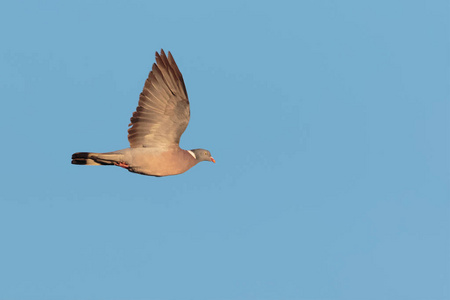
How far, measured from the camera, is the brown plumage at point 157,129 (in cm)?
1603

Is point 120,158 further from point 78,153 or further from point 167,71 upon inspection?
point 167,71

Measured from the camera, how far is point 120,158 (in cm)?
1644

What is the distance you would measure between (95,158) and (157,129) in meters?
1.47

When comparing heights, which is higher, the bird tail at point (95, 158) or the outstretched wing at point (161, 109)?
the outstretched wing at point (161, 109)

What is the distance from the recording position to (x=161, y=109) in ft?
53.5

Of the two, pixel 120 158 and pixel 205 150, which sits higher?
pixel 205 150

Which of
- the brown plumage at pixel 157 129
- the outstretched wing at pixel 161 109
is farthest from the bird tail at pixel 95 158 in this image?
the outstretched wing at pixel 161 109

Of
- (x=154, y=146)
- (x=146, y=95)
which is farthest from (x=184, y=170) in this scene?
(x=146, y=95)

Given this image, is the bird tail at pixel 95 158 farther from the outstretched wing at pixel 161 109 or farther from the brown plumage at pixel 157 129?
the outstretched wing at pixel 161 109

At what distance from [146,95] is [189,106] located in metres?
0.95

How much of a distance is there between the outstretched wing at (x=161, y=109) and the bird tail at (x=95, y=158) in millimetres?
525

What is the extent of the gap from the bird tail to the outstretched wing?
52 centimetres

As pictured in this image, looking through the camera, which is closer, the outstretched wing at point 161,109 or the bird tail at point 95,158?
the outstretched wing at point 161,109

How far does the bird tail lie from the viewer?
16.2m
